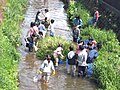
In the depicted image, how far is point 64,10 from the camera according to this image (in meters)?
34.6

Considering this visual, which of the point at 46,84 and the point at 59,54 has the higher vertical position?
the point at 59,54

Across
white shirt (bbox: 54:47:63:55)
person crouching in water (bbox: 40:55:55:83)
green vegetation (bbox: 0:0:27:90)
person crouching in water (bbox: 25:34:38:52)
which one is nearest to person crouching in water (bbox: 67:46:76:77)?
white shirt (bbox: 54:47:63:55)

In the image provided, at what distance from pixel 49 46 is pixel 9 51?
3254 millimetres

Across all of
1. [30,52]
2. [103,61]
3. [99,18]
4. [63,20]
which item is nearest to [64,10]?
[63,20]

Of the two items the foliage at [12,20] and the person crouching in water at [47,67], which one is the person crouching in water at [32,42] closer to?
the foliage at [12,20]

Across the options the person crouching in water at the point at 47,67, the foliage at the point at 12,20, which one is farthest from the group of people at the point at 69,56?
the foliage at the point at 12,20

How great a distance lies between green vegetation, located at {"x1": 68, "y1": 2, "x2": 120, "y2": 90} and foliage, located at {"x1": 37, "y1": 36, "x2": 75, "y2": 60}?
6.01 ft

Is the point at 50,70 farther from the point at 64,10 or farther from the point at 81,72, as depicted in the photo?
the point at 64,10

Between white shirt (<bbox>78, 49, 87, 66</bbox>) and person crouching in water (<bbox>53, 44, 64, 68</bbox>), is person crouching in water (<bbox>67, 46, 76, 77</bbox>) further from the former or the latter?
person crouching in water (<bbox>53, 44, 64, 68</bbox>)

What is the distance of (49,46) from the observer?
68.1ft

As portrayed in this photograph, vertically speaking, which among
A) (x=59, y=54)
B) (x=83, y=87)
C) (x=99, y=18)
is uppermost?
(x=99, y=18)

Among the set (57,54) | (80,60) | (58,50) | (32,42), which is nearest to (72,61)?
(80,60)

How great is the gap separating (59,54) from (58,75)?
3.73 feet

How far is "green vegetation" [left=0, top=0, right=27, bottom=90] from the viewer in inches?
580
